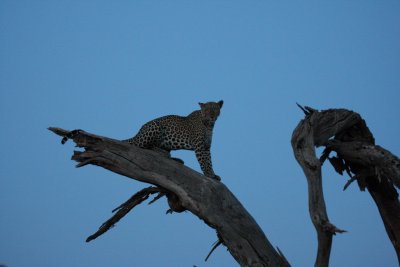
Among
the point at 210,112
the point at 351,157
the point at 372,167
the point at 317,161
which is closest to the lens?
the point at 317,161

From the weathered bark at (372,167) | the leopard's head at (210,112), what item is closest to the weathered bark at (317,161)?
the weathered bark at (372,167)

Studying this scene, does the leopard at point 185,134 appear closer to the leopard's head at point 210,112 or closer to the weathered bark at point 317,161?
the leopard's head at point 210,112

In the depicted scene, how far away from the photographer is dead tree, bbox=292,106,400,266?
358 inches

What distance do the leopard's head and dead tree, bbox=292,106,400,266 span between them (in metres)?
2.60

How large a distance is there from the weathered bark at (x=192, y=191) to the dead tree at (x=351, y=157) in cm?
131

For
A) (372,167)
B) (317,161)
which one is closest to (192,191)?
(317,161)

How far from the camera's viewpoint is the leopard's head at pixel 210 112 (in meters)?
12.2

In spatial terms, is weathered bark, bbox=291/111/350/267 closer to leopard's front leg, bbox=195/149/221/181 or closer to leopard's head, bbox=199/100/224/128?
leopard's front leg, bbox=195/149/221/181

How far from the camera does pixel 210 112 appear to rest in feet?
40.6

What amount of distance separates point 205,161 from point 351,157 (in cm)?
285

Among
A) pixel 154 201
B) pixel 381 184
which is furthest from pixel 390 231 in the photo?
pixel 154 201

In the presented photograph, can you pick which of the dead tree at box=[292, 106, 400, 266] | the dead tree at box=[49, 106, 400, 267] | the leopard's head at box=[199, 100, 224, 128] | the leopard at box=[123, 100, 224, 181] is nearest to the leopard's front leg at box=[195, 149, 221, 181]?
the leopard at box=[123, 100, 224, 181]

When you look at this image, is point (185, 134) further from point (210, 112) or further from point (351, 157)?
point (351, 157)

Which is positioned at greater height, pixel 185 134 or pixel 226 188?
pixel 185 134
